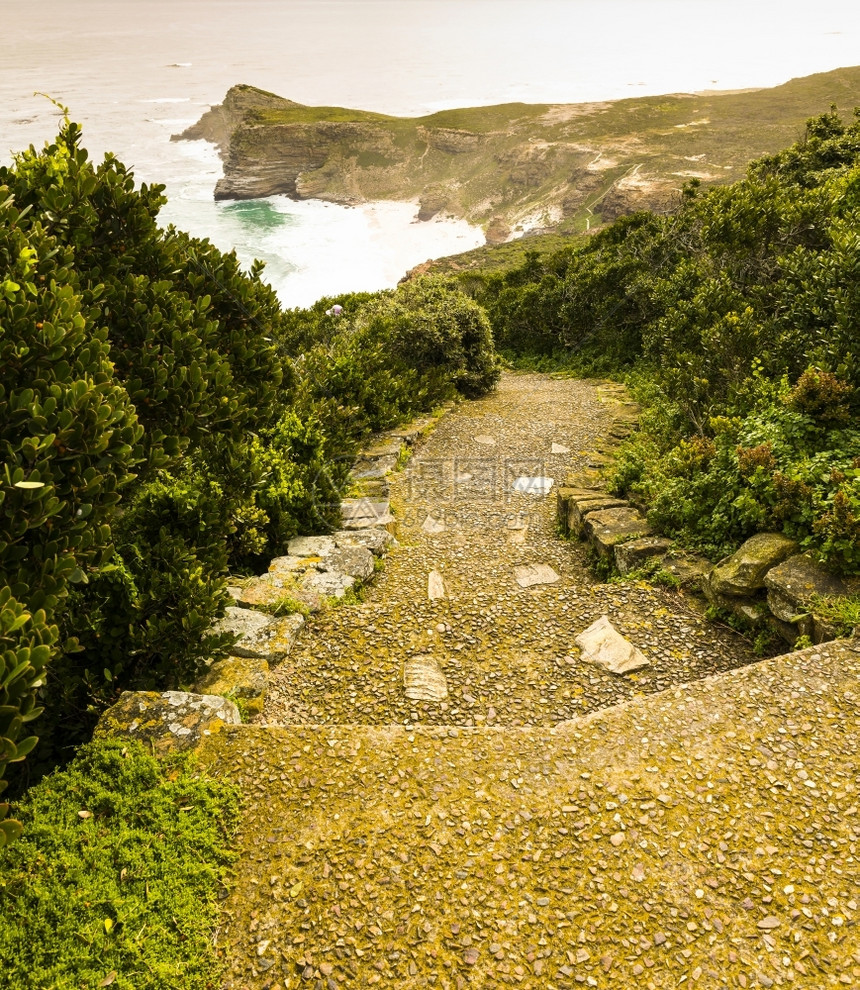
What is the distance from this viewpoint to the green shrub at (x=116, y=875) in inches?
127

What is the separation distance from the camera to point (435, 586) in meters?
8.22

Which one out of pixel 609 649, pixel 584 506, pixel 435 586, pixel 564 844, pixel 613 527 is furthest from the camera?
pixel 584 506

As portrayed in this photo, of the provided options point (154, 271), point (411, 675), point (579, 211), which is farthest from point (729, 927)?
point (579, 211)

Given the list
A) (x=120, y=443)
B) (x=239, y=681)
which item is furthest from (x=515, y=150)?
(x=120, y=443)

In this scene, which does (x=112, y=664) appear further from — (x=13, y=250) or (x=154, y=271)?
(x=154, y=271)

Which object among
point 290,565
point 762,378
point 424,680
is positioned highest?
point 762,378

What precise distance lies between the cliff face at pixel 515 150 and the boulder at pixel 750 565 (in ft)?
318

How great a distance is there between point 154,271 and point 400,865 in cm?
593

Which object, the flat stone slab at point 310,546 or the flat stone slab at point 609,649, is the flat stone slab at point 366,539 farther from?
the flat stone slab at point 609,649

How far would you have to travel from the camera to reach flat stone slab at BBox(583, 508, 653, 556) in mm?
8383

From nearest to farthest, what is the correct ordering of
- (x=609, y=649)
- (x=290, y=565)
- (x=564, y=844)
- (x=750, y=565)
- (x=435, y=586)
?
(x=564, y=844)
(x=750, y=565)
(x=609, y=649)
(x=290, y=565)
(x=435, y=586)

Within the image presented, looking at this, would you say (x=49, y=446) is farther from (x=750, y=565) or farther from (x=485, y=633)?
(x=750, y=565)

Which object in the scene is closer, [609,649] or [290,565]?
[609,649]

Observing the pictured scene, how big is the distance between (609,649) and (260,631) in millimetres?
3947
